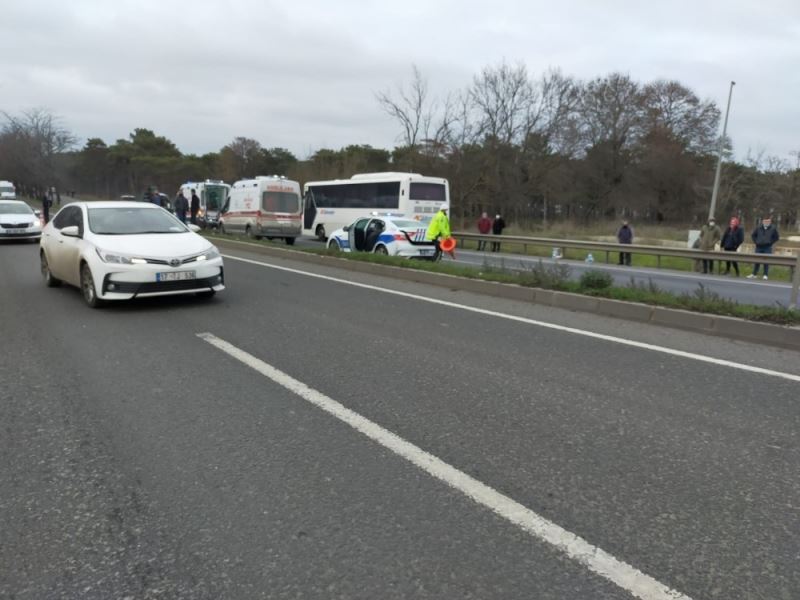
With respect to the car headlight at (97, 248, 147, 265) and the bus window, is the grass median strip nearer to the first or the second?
the car headlight at (97, 248, 147, 265)

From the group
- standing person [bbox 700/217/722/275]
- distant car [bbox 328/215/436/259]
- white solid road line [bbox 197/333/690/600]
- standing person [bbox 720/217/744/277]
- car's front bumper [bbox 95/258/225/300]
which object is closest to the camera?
white solid road line [bbox 197/333/690/600]

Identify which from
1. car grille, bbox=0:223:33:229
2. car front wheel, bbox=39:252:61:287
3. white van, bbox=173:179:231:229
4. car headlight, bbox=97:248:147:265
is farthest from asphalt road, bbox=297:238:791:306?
white van, bbox=173:179:231:229

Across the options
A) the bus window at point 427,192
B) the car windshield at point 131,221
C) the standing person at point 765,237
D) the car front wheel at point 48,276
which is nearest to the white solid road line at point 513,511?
the car windshield at point 131,221

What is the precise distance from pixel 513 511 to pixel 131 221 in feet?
25.9

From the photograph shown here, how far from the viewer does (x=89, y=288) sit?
331 inches

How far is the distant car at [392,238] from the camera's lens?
53.2ft

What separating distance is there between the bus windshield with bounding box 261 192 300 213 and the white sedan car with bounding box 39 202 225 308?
14862 millimetres

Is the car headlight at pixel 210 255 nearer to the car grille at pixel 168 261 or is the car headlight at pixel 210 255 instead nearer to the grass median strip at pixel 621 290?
the car grille at pixel 168 261

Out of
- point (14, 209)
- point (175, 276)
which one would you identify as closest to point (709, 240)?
point (175, 276)

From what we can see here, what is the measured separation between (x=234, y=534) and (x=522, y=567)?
4.40 ft

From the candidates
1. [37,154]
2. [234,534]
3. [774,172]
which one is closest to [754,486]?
[234,534]

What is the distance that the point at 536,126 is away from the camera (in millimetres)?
45062

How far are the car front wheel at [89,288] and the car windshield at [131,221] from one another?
0.59m

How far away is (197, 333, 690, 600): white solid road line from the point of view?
250 cm
